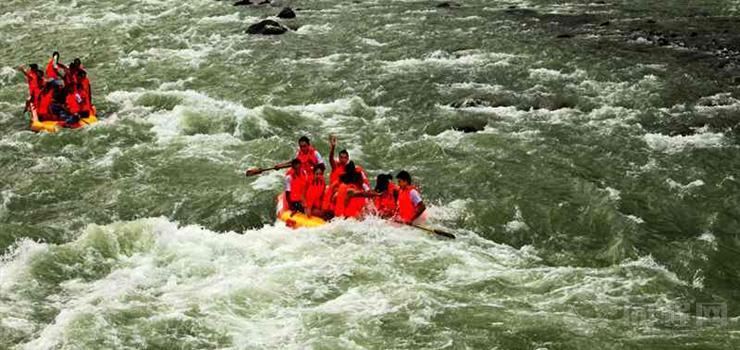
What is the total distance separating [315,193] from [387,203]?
3.90ft

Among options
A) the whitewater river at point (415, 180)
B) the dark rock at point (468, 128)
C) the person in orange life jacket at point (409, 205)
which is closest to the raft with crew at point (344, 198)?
the person in orange life jacket at point (409, 205)

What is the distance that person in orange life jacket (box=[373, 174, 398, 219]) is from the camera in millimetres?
11516

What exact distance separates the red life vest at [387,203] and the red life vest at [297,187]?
1143 mm

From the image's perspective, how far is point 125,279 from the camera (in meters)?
9.99

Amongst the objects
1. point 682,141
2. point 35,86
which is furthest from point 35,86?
point 682,141

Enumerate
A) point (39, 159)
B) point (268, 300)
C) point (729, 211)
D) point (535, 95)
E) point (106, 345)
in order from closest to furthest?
point (106, 345), point (268, 300), point (729, 211), point (39, 159), point (535, 95)

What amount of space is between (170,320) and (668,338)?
223 inches

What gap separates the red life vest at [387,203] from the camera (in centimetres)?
1152

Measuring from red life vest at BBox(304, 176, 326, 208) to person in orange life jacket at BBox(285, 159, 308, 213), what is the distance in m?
0.08

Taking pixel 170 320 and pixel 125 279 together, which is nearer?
pixel 170 320

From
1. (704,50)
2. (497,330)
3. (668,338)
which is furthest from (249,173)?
(704,50)

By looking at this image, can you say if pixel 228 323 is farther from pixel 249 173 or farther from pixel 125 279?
pixel 249 173

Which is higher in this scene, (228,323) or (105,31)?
(105,31)

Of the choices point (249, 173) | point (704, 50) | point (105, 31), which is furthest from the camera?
point (105, 31)
